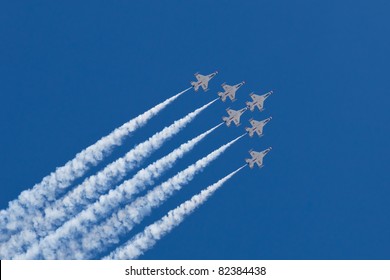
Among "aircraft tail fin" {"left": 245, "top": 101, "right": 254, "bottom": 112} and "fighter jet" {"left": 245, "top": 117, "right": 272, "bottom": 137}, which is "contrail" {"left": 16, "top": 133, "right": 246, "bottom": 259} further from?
"aircraft tail fin" {"left": 245, "top": 101, "right": 254, "bottom": 112}

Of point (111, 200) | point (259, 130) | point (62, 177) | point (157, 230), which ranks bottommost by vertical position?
point (157, 230)

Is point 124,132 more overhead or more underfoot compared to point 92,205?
more overhead

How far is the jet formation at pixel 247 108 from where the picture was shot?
11656 centimetres

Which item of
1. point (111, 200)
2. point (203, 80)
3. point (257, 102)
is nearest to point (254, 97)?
point (257, 102)

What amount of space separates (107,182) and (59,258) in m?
9.57

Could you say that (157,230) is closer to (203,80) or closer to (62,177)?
(62,177)

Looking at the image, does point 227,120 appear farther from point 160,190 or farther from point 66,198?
point 66,198

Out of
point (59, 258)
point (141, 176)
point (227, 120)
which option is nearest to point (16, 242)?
point (59, 258)

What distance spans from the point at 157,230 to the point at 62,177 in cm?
1103

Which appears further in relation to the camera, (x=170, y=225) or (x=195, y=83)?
(x=195, y=83)

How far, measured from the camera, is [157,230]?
108938 mm

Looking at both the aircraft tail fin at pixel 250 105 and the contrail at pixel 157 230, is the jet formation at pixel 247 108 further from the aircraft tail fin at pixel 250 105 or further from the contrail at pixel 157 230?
the contrail at pixel 157 230

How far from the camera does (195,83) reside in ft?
388

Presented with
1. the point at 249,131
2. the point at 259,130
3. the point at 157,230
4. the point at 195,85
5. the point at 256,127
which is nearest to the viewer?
A: the point at 157,230
